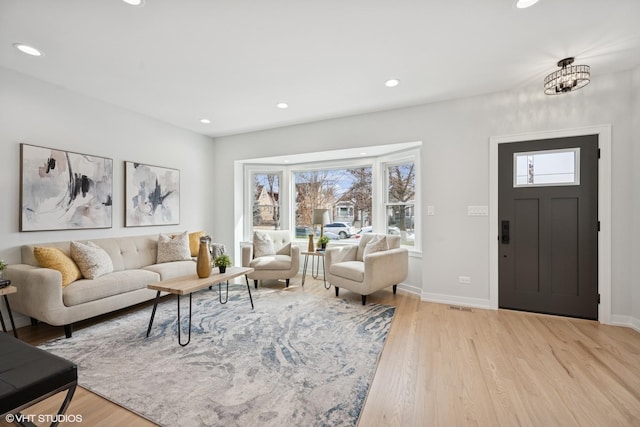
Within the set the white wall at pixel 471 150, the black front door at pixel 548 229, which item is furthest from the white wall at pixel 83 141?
the black front door at pixel 548 229

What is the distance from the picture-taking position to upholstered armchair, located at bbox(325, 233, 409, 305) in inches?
135

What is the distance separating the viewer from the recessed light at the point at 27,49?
2.37 metres

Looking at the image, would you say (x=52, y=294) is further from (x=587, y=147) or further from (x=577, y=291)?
(x=587, y=147)

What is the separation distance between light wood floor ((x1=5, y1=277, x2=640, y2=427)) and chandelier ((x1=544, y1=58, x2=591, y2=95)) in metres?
2.41

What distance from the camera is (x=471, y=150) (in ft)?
11.2

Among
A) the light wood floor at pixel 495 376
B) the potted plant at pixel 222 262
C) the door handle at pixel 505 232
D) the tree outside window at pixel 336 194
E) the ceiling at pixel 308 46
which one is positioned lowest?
the light wood floor at pixel 495 376

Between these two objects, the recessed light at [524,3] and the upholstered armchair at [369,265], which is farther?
the upholstered armchair at [369,265]

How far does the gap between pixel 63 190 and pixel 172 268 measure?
151 cm

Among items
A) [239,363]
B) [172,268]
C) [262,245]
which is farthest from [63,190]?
[239,363]

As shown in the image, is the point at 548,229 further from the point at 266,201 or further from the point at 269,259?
the point at 266,201

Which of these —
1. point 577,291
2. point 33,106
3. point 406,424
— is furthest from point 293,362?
point 33,106

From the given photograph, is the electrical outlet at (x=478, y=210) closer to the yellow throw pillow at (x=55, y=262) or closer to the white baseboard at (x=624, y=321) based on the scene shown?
the white baseboard at (x=624, y=321)

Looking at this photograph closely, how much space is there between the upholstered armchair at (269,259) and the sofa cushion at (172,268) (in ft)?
2.78

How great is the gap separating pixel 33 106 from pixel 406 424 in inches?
179
